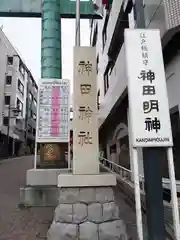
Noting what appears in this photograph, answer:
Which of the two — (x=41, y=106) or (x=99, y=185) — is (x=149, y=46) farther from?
(x=41, y=106)

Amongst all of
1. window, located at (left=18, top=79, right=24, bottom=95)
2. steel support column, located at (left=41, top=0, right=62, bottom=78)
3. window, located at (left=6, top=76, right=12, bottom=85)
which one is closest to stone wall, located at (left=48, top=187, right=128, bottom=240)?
steel support column, located at (left=41, top=0, right=62, bottom=78)

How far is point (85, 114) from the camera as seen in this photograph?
5234 millimetres

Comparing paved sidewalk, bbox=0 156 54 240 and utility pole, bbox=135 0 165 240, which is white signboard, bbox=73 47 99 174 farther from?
paved sidewalk, bbox=0 156 54 240

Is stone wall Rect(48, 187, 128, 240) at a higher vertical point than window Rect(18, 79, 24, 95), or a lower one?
lower

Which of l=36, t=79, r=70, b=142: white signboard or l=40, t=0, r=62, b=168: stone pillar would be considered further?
l=40, t=0, r=62, b=168: stone pillar

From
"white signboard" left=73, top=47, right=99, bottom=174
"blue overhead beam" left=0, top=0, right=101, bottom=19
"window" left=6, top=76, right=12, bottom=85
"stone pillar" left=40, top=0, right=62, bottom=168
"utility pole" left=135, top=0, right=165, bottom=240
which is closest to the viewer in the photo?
"utility pole" left=135, top=0, right=165, bottom=240

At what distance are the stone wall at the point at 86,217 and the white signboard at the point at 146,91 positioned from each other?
4.91 feet

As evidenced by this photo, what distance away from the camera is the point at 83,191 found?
14.9ft

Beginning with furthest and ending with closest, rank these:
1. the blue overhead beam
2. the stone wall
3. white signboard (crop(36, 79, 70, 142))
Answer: the blue overhead beam < white signboard (crop(36, 79, 70, 142)) < the stone wall

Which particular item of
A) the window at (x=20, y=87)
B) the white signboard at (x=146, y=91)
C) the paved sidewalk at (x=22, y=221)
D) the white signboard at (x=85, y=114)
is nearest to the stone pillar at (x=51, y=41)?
the paved sidewalk at (x=22, y=221)

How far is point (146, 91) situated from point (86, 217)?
2518 mm

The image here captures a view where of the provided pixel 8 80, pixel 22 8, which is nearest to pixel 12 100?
pixel 8 80

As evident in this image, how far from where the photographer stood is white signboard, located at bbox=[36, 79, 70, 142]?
26.7ft

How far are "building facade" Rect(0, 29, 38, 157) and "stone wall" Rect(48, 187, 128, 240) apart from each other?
1024 inches
